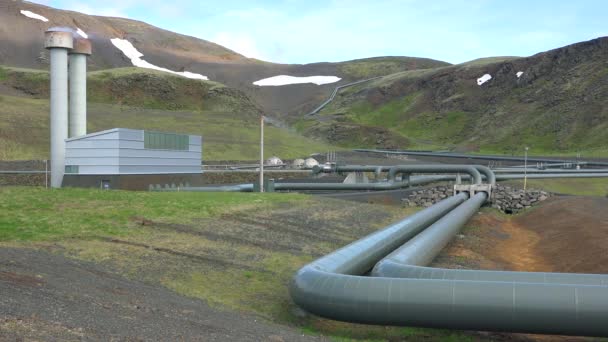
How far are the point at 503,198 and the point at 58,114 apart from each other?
33280 mm

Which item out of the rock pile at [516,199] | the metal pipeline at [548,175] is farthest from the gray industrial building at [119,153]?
the metal pipeline at [548,175]

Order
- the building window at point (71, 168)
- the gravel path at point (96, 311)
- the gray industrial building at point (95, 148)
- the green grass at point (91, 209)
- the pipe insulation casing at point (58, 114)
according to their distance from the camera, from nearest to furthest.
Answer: the gravel path at point (96, 311) < the green grass at point (91, 209) < the gray industrial building at point (95, 148) < the building window at point (71, 168) < the pipe insulation casing at point (58, 114)

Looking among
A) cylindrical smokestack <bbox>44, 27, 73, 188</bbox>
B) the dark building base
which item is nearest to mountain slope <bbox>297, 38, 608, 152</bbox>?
the dark building base

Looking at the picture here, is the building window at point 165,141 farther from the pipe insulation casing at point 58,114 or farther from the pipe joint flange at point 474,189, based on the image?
the pipe joint flange at point 474,189

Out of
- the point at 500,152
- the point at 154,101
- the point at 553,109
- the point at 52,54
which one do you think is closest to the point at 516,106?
the point at 553,109

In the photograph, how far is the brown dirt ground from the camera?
23.3 metres

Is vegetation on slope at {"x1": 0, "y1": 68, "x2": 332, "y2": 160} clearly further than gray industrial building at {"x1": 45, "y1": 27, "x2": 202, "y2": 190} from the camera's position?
Yes

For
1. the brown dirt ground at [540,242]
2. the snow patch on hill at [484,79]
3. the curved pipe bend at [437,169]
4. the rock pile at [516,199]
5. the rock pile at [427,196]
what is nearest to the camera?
the brown dirt ground at [540,242]

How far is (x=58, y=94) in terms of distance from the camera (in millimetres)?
45000

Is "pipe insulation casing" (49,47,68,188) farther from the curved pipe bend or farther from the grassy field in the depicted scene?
the curved pipe bend

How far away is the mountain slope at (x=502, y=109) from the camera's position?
126 meters

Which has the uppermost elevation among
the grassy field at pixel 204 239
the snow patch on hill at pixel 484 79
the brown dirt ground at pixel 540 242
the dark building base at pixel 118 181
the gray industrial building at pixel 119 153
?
the snow patch on hill at pixel 484 79

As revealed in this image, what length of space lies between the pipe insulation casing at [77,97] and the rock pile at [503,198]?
2498 centimetres

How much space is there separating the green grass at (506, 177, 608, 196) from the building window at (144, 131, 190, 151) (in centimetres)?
2835
